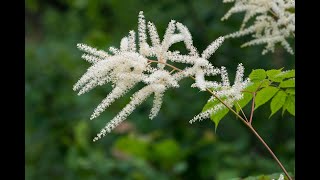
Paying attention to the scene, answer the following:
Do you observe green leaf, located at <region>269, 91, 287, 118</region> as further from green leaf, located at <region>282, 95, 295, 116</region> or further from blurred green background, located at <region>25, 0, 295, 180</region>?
blurred green background, located at <region>25, 0, 295, 180</region>

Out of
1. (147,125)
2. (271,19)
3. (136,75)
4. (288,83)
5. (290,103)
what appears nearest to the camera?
(136,75)

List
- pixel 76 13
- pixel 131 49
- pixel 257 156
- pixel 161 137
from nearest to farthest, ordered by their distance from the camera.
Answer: pixel 131 49, pixel 257 156, pixel 161 137, pixel 76 13

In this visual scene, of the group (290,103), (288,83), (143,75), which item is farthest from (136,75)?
(290,103)

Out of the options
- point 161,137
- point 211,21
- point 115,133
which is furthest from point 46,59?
point 211,21

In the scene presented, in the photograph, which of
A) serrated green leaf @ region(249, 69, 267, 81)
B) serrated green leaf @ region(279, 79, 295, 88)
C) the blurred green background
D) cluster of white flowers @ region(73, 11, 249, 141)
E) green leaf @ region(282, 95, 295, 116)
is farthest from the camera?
the blurred green background

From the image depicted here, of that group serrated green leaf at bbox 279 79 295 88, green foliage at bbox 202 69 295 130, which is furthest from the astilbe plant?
serrated green leaf at bbox 279 79 295 88

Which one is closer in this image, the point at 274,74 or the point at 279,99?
the point at 274,74

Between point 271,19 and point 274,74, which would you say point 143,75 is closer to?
point 274,74

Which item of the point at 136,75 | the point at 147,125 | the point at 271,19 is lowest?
the point at 136,75
